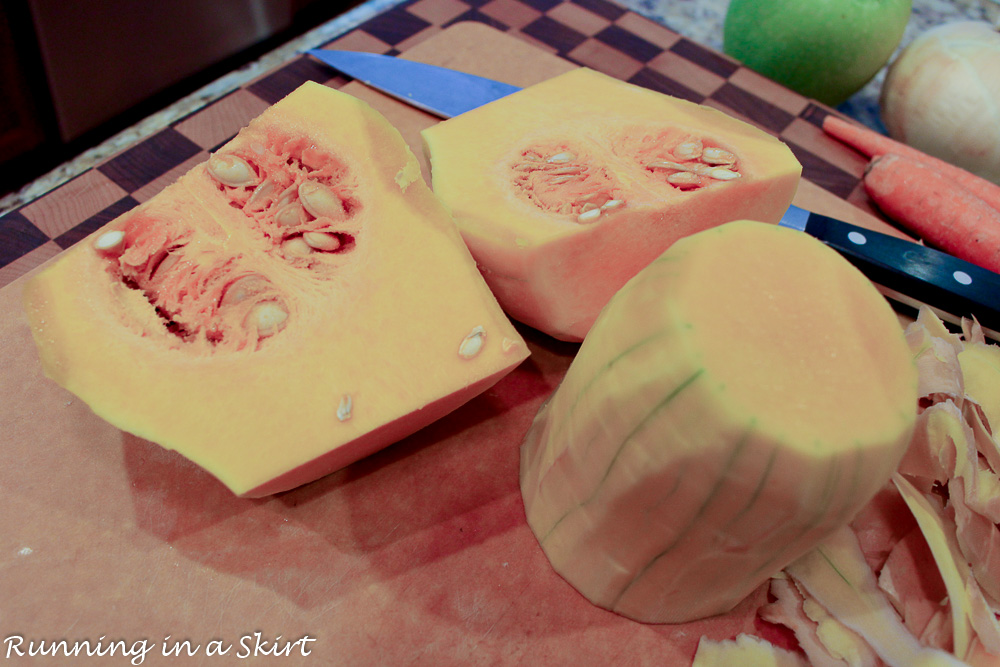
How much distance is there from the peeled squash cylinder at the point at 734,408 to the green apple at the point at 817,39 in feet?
3.96

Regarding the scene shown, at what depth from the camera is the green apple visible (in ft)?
5.44

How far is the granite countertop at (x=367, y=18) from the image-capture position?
1.70 m

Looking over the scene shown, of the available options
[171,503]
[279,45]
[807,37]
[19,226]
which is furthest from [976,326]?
[279,45]

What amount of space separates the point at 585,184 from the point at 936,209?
0.78 metres

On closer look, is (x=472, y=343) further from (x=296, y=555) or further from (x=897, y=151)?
(x=897, y=151)

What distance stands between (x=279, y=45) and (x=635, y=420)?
6.07ft

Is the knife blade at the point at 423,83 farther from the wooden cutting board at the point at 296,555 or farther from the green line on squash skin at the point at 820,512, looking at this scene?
the green line on squash skin at the point at 820,512

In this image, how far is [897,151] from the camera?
155 cm

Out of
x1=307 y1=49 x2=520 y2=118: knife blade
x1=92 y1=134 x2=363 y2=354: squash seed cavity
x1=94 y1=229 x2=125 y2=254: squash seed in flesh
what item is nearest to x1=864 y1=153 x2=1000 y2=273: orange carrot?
x1=307 y1=49 x2=520 y2=118: knife blade

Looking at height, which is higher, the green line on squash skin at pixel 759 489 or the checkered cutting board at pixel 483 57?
the green line on squash skin at pixel 759 489

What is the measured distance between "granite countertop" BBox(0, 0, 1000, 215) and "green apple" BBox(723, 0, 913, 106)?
29cm

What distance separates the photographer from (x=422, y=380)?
875 mm

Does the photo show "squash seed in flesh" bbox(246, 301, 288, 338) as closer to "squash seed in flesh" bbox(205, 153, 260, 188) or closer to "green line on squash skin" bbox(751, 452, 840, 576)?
"squash seed in flesh" bbox(205, 153, 260, 188)

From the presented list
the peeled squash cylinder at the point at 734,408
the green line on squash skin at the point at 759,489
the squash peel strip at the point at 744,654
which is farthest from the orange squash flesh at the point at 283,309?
the squash peel strip at the point at 744,654
